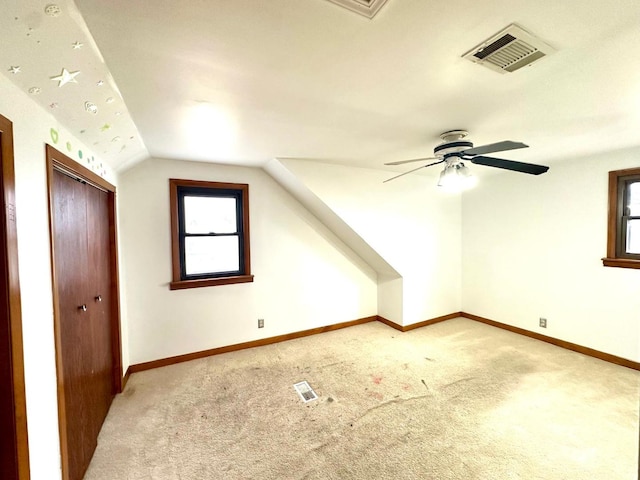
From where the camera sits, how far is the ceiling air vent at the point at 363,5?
2.99 feet

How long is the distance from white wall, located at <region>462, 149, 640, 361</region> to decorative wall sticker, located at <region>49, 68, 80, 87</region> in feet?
14.6

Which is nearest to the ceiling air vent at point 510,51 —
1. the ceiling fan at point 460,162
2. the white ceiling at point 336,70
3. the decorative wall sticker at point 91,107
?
the white ceiling at point 336,70

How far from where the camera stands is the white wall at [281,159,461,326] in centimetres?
321

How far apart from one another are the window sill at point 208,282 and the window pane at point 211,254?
0.53ft

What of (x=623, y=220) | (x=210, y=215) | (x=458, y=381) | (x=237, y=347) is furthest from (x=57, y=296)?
(x=623, y=220)

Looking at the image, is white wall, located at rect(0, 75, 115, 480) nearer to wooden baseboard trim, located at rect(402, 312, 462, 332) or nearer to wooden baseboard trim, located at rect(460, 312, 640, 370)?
wooden baseboard trim, located at rect(402, 312, 462, 332)

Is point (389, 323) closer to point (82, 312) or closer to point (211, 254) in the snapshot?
point (211, 254)

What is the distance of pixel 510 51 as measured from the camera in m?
1.19

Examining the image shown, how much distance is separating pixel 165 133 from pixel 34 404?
1.84 m

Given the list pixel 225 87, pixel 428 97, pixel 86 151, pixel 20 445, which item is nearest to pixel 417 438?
pixel 20 445

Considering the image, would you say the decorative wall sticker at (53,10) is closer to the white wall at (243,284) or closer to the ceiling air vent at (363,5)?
the ceiling air vent at (363,5)

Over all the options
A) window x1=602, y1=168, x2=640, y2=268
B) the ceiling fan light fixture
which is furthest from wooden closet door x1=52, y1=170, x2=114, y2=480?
window x1=602, y1=168, x2=640, y2=268

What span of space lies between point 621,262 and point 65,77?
4667 millimetres

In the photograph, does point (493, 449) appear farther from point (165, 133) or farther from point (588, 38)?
point (165, 133)
